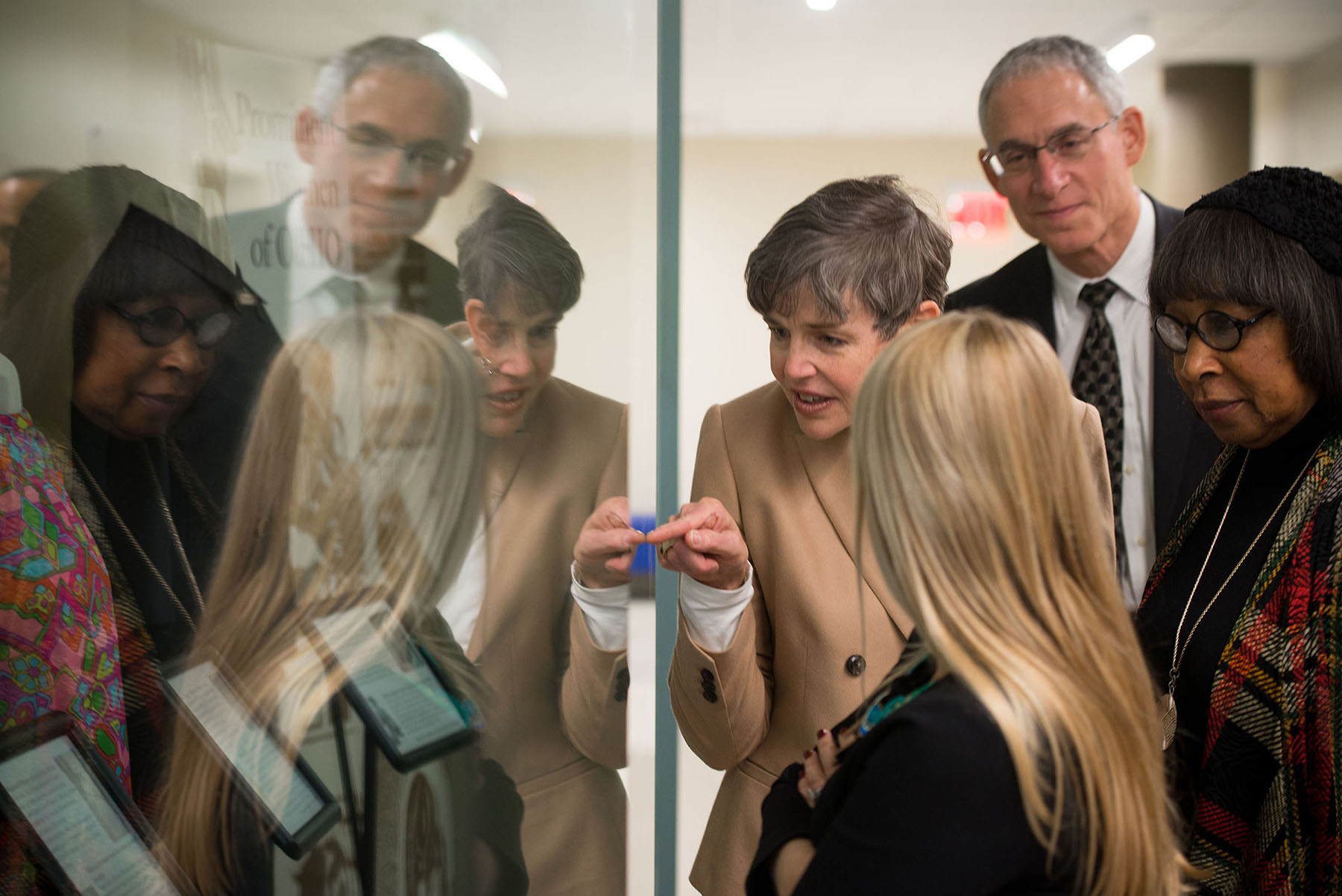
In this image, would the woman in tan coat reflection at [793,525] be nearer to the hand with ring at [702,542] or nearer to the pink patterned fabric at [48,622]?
the hand with ring at [702,542]

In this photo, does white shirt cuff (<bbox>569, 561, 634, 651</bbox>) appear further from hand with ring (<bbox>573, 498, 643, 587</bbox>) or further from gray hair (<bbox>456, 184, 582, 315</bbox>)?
gray hair (<bbox>456, 184, 582, 315</bbox>)

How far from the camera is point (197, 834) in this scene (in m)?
0.92

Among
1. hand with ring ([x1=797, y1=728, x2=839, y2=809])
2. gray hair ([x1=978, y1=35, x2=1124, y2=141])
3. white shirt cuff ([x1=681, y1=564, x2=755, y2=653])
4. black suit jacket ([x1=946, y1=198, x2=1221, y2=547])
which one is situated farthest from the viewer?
gray hair ([x1=978, y1=35, x2=1124, y2=141])

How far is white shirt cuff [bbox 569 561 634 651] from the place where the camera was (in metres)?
1.02

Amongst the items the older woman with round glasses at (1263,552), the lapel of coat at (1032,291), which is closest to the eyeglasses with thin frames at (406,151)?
the older woman with round glasses at (1263,552)

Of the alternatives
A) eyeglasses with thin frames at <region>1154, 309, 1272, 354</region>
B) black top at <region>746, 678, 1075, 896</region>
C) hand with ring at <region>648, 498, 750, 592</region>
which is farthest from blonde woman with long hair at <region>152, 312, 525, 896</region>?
eyeglasses with thin frames at <region>1154, 309, 1272, 354</region>

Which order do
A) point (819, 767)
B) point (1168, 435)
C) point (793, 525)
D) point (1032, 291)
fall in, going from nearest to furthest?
1. point (819, 767)
2. point (793, 525)
3. point (1168, 435)
4. point (1032, 291)

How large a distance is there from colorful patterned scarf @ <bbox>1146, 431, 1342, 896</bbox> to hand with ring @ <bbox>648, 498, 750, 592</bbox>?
1.80 feet

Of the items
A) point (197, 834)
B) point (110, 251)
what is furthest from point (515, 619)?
point (110, 251)

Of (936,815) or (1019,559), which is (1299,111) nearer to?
(1019,559)

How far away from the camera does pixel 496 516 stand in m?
0.97

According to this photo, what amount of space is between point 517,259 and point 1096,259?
113 cm

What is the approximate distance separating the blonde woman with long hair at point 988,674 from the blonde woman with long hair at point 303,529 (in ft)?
1.37

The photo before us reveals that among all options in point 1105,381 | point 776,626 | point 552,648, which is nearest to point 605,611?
point 552,648
